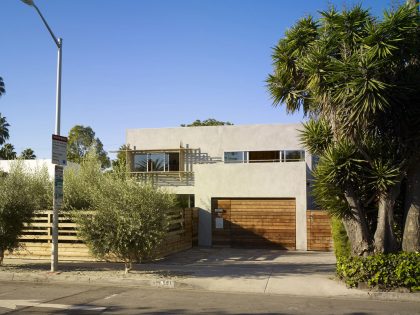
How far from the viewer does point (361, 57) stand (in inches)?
420

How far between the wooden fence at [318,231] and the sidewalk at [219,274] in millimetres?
2323

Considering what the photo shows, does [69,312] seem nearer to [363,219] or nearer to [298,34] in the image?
[363,219]

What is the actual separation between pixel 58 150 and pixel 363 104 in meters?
8.32

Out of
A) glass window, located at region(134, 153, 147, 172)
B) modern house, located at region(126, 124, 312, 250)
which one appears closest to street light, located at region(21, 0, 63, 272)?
modern house, located at region(126, 124, 312, 250)

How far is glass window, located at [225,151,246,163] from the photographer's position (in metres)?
26.0

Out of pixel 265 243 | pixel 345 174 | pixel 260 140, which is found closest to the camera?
pixel 345 174

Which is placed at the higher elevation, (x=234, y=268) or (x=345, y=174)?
(x=345, y=174)

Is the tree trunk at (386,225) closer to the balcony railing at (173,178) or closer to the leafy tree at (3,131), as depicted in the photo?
the balcony railing at (173,178)

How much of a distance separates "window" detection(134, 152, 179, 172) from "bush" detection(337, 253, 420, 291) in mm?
16610

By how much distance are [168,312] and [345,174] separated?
522cm

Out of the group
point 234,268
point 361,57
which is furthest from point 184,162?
point 361,57

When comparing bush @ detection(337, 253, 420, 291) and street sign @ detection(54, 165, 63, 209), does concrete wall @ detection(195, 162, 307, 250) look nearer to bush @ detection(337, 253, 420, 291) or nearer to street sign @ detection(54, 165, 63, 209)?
street sign @ detection(54, 165, 63, 209)

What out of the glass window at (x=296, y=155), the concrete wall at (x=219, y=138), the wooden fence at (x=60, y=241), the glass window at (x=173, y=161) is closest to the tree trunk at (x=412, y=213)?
the wooden fence at (x=60, y=241)

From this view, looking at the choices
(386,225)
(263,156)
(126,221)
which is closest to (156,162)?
(263,156)
